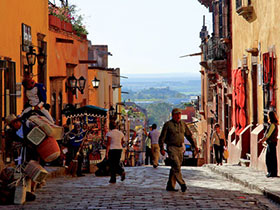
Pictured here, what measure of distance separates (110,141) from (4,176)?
4.96 m

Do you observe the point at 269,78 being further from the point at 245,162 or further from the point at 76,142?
the point at 76,142

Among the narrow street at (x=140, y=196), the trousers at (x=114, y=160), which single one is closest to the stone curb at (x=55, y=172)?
the narrow street at (x=140, y=196)

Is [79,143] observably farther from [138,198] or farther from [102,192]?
[138,198]

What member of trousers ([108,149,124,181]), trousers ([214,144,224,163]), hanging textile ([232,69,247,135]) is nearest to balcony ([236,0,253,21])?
hanging textile ([232,69,247,135])

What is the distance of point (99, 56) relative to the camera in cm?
5719

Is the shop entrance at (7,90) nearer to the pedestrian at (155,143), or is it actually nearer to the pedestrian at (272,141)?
the pedestrian at (155,143)

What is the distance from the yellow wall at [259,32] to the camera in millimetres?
19766

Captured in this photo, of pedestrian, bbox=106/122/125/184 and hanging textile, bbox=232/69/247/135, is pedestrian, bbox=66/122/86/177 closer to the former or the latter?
pedestrian, bbox=106/122/125/184

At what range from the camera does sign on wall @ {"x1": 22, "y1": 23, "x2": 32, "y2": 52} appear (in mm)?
22172

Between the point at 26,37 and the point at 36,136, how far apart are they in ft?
35.2

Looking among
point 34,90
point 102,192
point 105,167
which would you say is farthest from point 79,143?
point 34,90

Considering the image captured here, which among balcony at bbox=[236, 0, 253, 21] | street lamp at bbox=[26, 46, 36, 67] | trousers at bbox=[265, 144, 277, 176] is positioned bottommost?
trousers at bbox=[265, 144, 277, 176]

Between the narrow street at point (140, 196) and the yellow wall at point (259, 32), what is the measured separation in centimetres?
478

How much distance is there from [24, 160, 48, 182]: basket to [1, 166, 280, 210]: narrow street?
1.41 ft
